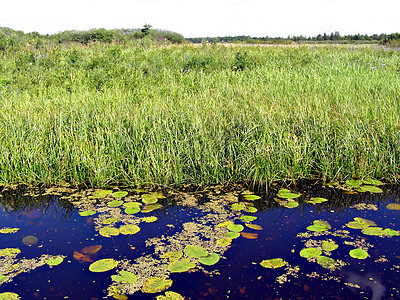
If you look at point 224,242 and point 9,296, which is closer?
point 9,296

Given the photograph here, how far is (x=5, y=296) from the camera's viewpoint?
Result: 212 cm

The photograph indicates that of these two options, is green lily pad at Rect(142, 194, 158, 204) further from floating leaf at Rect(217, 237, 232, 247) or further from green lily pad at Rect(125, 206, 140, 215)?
floating leaf at Rect(217, 237, 232, 247)

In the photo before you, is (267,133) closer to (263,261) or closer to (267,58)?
(263,261)

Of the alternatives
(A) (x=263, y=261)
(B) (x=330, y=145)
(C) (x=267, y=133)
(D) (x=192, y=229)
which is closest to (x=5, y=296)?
(D) (x=192, y=229)

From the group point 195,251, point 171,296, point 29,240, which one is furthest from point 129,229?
point 171,296

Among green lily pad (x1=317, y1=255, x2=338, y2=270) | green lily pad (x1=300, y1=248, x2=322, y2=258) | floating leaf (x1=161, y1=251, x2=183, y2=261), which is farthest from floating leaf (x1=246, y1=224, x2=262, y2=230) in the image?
floating leaf (x1=161, y1=251, x2=183, y2=261)

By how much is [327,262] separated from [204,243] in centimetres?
86

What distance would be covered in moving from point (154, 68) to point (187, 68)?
0.82 meters

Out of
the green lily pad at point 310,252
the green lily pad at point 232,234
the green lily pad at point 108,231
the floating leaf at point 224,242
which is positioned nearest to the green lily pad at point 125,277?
the green lily pad at point 108,231

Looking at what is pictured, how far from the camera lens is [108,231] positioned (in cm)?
285

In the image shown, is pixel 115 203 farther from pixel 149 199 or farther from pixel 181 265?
pixel 181 265

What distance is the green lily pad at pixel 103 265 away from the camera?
2.33 metres

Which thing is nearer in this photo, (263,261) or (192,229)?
(263,261)

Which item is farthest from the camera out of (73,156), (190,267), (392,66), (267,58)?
(267,58)
